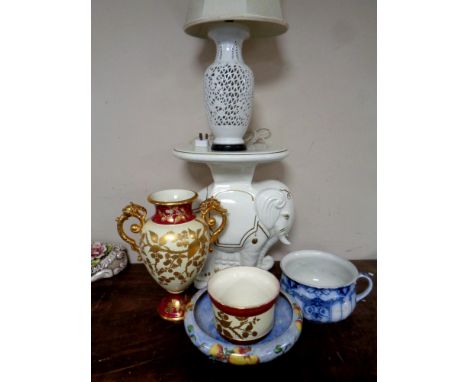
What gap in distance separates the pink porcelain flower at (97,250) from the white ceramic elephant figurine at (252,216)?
311 millimetres

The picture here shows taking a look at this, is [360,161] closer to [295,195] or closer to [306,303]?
[295,195]

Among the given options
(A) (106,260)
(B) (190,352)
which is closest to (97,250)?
(A) (106,260)

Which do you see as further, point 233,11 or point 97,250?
point 97,250

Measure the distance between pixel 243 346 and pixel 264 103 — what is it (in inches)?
23.9

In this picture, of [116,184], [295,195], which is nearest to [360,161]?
[295,195]

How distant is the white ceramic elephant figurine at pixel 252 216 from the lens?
74cm

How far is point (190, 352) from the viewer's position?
584mm

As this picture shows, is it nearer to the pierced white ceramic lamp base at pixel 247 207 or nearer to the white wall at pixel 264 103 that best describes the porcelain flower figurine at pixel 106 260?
the white wall at pixel 264 103

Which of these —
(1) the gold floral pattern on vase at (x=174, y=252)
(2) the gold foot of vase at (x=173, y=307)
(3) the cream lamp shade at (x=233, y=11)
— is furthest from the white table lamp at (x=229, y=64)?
(2) the gold foot of vase at (x=173, y=307)

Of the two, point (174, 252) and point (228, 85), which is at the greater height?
point (228, 85)

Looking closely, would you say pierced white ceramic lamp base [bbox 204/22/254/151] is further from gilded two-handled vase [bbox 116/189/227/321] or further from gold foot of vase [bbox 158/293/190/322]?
gold foot of vase [bbox 158/293/190/322]

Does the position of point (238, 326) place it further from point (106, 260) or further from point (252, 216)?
point (106, 260)

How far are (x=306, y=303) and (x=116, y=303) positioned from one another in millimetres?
437

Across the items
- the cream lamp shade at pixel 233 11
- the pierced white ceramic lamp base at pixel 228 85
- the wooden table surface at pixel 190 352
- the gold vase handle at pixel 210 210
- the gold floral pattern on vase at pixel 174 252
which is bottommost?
the wooden table surface at pixel 190 352
